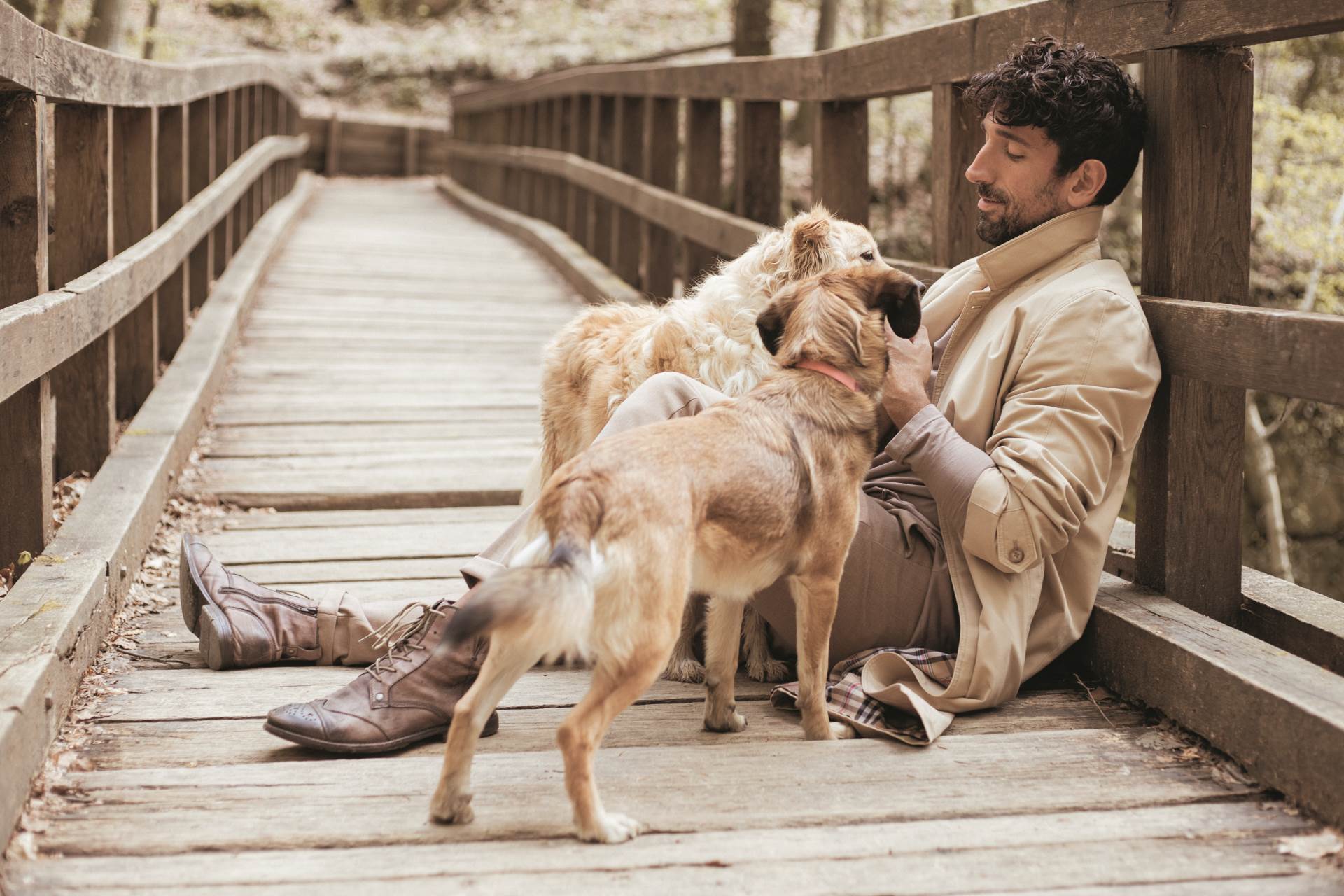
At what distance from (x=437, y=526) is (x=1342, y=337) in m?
3.27

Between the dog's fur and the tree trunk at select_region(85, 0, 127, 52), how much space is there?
7358 millimetres

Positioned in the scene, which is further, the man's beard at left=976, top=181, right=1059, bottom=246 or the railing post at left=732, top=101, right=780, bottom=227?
the railing post at left=732, top=101, right=780, bottom=227

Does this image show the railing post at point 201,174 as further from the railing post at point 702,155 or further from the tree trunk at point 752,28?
the tree trunk at point 752,28

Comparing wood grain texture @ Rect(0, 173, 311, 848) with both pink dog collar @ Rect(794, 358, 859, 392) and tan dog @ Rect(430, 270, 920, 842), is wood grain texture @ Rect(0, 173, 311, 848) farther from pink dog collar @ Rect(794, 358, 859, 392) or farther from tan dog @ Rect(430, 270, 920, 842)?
pink dog collar @ Rect(794, 358, 859, 392)

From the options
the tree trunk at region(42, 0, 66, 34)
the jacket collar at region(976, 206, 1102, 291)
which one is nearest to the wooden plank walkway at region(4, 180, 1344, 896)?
the jacket collar at region(976, 206, 1102, 291)

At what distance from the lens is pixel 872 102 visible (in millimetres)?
18234

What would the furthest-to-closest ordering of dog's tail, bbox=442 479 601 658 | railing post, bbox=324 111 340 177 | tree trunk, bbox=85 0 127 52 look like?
railing post, bbox=324 111 340 177 < tree trunk, bbox=85 0 127 52 < dog's tail, bbox=442 479 601 658

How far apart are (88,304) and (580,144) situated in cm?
818

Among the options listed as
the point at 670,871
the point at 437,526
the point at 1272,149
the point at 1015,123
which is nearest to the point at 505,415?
the point at 437,526

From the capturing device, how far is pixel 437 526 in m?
4.76

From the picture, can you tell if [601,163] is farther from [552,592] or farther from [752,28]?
[552,592]

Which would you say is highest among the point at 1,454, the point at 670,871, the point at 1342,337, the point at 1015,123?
the point at 1015,123

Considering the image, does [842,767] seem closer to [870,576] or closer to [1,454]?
[870,576]

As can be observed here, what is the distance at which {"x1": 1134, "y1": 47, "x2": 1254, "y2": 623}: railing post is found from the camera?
2938 mm
